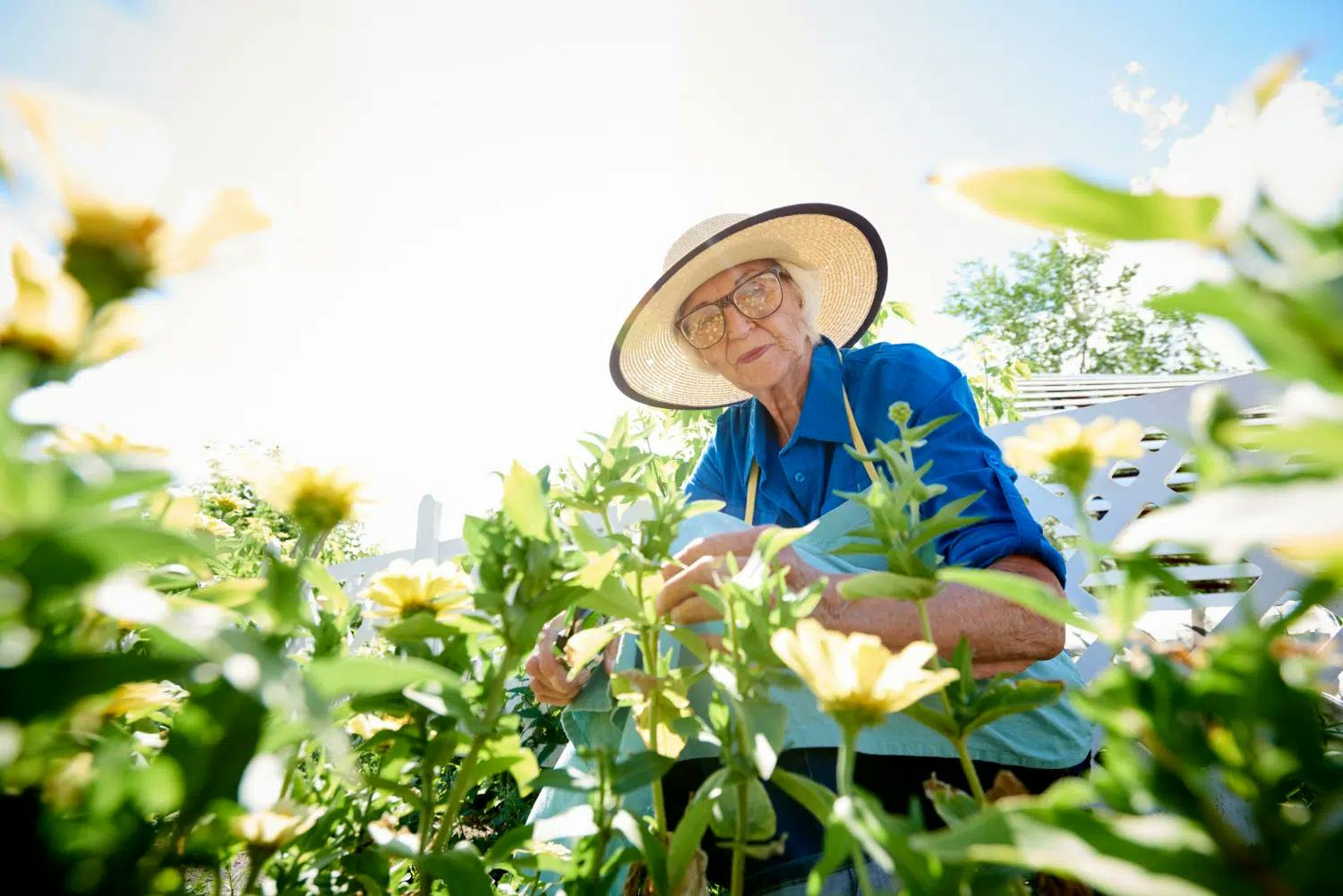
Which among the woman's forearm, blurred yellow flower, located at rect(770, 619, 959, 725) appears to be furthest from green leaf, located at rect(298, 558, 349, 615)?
the woman's forearm

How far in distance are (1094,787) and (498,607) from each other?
0.82 feet

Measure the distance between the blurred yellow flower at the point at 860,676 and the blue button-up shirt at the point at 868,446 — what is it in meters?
0.60

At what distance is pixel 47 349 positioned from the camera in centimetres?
24

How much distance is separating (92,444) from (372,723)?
248mm

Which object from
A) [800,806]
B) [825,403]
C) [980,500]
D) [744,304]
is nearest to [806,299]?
[744,304]

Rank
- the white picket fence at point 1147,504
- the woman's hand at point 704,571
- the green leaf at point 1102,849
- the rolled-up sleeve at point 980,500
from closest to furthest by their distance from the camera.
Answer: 1. the green leaf at point 1102,849
2. the woman's hand at point 704,571
3. the rolled-up sleeve at point 980,500
4. the white picket fence at point 1147,504

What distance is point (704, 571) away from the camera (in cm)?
56

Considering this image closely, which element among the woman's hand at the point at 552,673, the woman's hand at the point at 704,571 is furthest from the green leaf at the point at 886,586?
the woman's hand at the point at 552,673

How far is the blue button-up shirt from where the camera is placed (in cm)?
94

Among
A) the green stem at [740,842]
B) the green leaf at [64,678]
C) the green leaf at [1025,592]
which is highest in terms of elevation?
the green leaf at [64,678]

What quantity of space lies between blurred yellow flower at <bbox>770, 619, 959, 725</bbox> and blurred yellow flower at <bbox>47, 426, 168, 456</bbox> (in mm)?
315

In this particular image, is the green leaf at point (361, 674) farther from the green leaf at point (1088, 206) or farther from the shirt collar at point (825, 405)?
the shirt collar at point (825, 405)

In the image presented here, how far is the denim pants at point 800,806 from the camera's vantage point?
26.9 inches

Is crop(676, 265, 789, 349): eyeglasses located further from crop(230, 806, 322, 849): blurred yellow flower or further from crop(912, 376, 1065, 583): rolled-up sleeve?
crop(230, 806, 322, 849): blurred yellow flower
